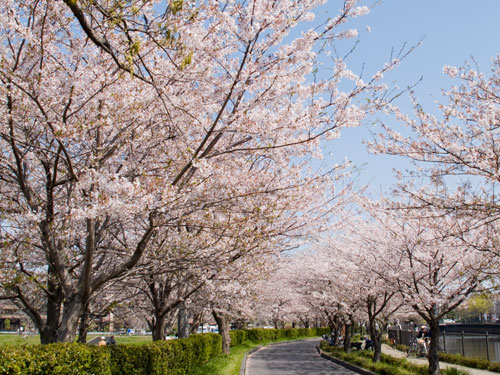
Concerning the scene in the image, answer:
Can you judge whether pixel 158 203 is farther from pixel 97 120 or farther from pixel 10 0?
pixel 10 0

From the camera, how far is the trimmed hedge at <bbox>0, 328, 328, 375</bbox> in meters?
5.23

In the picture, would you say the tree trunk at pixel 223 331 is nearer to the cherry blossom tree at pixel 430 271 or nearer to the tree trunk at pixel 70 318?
the cherry blossom tree at pixel 430 271

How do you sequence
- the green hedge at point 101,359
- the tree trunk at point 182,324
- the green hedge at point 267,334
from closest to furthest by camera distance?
the green hedge at point 101,359, the tree trunk at point 182,324, the green hedge at point 267,334

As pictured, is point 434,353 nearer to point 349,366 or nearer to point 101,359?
point 349,366

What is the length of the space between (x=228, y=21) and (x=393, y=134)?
408 centimetres

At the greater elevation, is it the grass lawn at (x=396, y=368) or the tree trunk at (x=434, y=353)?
the tree trunk at (x=434, y=353)

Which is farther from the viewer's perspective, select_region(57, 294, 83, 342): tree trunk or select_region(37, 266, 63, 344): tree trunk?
select_region(37, 266, 63, 344): tree trunk

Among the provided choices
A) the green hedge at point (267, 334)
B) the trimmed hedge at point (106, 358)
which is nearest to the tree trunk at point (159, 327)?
the trimmed hedge at point (106, 358)

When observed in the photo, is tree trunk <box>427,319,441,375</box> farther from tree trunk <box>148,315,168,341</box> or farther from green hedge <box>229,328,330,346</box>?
green hedge <box>229,328,330,346</box>

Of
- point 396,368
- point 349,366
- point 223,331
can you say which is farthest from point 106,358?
point 223,331

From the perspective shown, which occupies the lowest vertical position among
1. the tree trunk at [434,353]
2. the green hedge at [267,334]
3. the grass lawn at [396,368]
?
the green hedge at [267,334]

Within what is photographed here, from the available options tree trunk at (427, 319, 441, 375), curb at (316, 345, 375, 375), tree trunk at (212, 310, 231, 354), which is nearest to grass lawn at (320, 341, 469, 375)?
curb at (316, 345, 375, 375)

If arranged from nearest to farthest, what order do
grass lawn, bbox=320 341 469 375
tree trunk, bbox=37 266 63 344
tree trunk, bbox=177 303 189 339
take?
tree trunk, bbox=37 266 63 344 < grass lawn, bbox=320 341 469 375 < tree trunk, bbox=177 303 189 339

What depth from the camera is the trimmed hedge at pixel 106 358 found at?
5.23 meters
